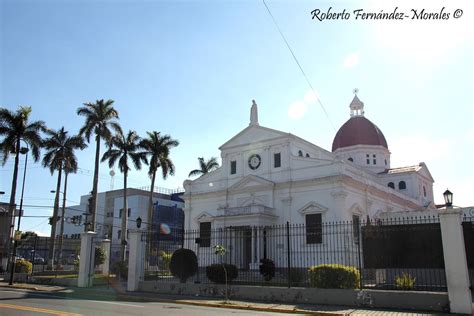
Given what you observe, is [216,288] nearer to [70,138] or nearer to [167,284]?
[167,284]

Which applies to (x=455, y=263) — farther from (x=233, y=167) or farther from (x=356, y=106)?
(x=356, y=106)

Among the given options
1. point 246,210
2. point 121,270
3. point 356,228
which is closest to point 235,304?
point 356,228

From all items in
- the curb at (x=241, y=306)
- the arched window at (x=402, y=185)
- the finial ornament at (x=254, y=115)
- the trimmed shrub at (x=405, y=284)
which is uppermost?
the finial ornament at (x=254, y=115)

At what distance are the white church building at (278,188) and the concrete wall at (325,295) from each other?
1395cm

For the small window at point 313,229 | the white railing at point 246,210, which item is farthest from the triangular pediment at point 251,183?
the small window at point 313,229

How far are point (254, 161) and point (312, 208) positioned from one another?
6.88m

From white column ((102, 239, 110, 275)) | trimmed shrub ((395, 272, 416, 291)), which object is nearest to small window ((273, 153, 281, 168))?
white column ((102, 239, 110, 275))

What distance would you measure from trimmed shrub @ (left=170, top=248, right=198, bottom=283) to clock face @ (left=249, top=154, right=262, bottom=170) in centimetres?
1657

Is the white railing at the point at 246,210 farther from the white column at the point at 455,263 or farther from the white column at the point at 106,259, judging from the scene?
the white column at the point at 455,263

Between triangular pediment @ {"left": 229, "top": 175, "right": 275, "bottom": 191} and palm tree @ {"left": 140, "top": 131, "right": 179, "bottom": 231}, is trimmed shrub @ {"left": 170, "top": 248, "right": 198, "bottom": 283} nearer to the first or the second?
triangular pediment @ {"left": 229, "top": 175, "right": 275, "bottom": 191}

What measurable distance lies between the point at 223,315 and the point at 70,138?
35.3m

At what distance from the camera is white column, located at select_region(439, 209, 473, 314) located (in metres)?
13.6

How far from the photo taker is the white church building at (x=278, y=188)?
33.2 meters

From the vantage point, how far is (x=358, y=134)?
52281 mm
